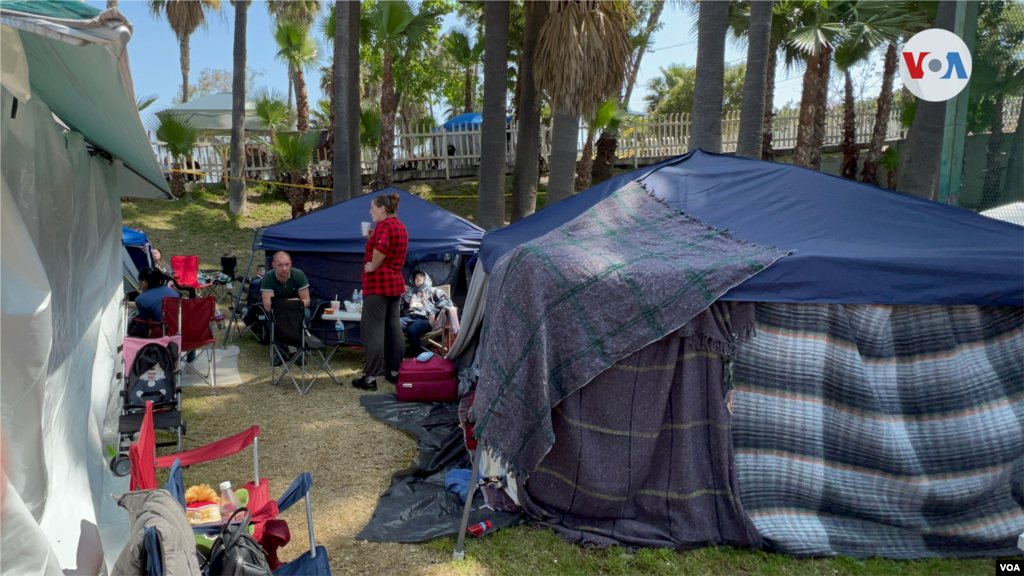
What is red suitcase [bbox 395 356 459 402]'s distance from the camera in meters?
6.06

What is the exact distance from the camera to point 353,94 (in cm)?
1239

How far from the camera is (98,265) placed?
4.42m

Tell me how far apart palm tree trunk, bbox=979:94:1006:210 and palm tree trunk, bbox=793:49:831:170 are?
856 cm

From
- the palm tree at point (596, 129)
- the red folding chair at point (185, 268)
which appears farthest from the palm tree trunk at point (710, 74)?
the red folding chair at point (185, 268)

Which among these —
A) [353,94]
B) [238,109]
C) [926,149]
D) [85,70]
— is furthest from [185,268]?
[926,149]

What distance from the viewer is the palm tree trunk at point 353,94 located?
1210cm

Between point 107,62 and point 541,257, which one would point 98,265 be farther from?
point 541,257

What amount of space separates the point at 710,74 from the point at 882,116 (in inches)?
386

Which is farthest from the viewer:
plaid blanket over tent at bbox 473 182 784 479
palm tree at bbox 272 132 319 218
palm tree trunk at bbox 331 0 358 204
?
palm tree at bbox 272 132 319 218

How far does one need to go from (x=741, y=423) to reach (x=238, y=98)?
1471cm

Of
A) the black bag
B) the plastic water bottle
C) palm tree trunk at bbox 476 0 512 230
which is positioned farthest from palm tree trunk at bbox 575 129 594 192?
the black bag

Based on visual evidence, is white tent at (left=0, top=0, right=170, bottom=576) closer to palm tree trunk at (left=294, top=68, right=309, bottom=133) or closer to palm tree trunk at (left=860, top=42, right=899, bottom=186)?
palm tree trunk at (left=294, top=68, right=309, bottom=133)

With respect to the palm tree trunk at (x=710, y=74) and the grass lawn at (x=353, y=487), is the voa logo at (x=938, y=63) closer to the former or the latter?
the palm tree trunk at (x=710, y=74)

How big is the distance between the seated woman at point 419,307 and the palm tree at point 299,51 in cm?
1078
